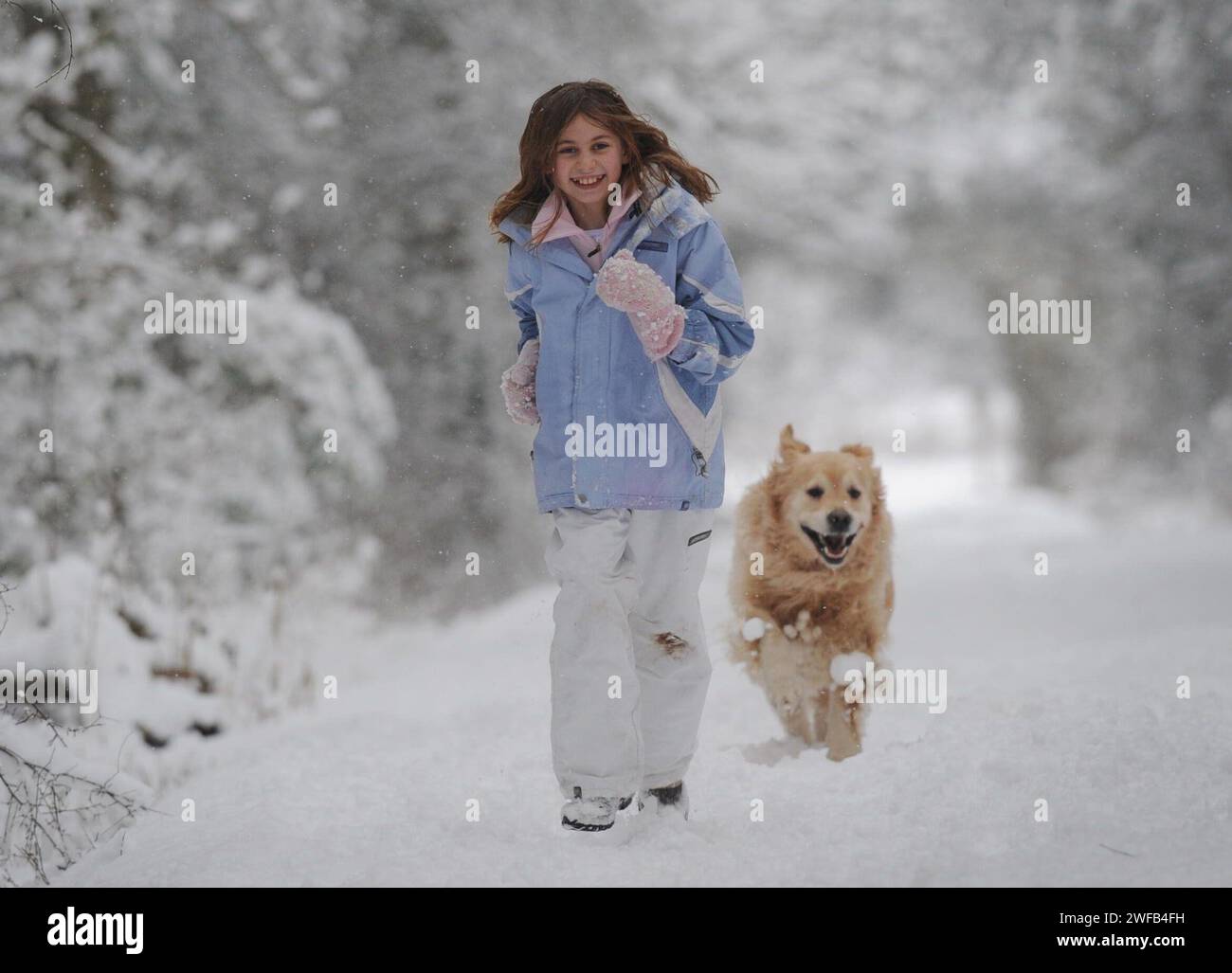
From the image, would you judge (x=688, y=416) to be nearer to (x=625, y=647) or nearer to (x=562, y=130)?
(x=625, y=647)

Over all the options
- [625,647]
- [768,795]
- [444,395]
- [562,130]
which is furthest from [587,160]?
[444,395]

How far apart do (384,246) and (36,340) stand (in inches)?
116

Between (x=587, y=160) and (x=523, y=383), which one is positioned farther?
(x=523, y=383)

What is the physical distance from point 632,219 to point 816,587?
1323mm

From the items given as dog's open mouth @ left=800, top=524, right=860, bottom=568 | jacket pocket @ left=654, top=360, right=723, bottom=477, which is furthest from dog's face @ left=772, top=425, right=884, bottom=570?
jacket pocket @ left=654, top=360, right=723, bottom=477

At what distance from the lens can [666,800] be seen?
8.60 ft

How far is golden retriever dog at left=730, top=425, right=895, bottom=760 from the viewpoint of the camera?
10.7 feet

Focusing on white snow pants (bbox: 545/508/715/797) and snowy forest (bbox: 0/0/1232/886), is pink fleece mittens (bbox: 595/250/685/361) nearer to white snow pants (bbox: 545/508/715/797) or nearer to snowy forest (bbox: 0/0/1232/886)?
white snow pants (bbox: 545/508/715/797)

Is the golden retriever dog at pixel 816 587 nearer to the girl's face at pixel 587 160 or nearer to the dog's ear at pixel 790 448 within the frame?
the dog's ear at pixel 790 448

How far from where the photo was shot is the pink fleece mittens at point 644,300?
236cm

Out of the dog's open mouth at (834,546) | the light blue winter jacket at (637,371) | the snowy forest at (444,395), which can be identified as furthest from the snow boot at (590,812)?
the dog's open mouth at (834,546)

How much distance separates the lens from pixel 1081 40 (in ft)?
34.8

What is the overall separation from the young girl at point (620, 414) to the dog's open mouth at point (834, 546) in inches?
26.2

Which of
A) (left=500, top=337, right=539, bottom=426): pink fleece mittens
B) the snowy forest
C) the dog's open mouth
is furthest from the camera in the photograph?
the dog's open mouth
